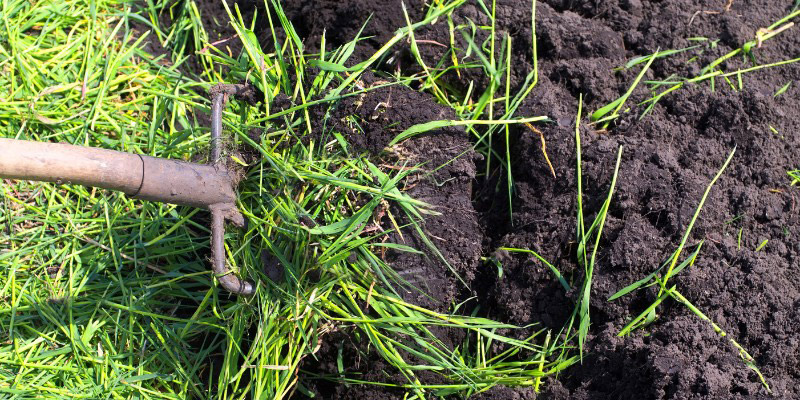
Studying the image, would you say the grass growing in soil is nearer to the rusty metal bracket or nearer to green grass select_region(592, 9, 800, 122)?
the rusty metal bracket

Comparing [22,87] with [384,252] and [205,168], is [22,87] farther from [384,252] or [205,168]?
[384,252]

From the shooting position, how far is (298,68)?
2191mm

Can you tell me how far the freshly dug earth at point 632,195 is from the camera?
1.96 m

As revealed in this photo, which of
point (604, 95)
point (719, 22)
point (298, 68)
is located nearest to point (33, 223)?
point (298, 68)

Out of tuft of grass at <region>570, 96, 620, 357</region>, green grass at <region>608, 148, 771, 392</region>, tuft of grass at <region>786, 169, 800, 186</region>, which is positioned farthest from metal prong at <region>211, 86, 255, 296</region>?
tuft of grass at <region>786, 169, 800, 186</region>

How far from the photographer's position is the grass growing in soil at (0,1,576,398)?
2.06m

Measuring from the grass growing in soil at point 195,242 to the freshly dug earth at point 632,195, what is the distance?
0.08m

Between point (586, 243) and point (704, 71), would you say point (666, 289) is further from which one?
point (704, 71)

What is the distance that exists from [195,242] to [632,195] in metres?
1.38

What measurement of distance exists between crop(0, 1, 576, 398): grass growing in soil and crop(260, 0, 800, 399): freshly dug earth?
8 cm

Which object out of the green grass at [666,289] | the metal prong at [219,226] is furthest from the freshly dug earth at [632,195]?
the metal prong at [219,226]

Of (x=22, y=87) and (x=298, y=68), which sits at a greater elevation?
(x=298, y=68)

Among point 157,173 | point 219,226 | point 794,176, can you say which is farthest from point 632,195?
point 157,173

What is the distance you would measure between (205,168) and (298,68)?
16.0 inches
